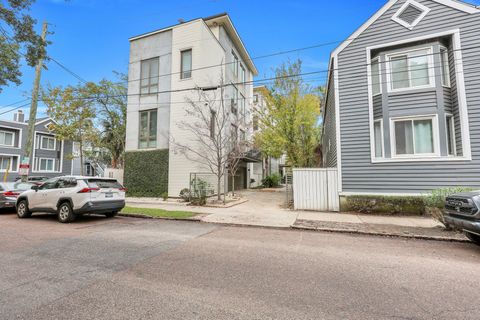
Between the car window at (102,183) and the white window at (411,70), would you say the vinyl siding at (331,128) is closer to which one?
the white window at (411,70)

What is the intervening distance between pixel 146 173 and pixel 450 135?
16.4m

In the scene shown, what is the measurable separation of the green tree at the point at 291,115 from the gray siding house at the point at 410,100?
6.26 metres

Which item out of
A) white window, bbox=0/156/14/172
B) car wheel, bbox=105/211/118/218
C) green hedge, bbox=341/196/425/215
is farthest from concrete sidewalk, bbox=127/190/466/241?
white window, bbox=0/156/14/172

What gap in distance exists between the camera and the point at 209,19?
17.9 metres

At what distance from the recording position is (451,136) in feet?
30.9

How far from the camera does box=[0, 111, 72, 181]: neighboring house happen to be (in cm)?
2684

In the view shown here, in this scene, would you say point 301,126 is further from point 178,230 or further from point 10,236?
point 10,236

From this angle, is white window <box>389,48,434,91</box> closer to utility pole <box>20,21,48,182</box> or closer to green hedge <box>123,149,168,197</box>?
green hedge <box>123,149,168,197</box>

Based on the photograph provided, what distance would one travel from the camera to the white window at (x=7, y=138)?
1048 inches

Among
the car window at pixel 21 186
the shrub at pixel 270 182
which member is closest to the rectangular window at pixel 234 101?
the shrub at pixel 270 182

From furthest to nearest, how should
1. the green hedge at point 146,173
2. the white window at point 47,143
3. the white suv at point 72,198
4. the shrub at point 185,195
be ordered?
the white window at point 47,143 < the green hedge at point 146,173 < the shrub at point 185,195 < the white suv at point 72,198

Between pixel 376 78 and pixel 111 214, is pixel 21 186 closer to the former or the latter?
pixel 111 214

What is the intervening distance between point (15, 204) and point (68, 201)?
395 centimetres

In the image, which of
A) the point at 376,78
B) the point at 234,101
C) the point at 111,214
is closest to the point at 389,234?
the point at 376,78
